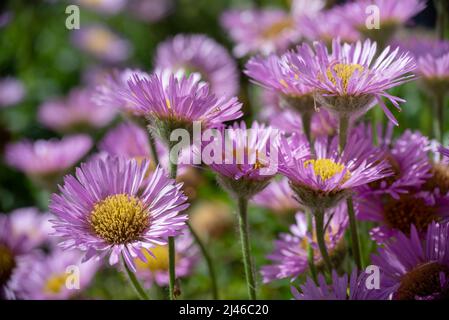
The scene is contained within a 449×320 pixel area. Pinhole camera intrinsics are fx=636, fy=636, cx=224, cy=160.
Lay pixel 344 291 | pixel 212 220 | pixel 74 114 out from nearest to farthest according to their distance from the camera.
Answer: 1. pixel 344 291
2. pixel 212 220
3. pixel 74 114

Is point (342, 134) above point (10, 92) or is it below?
below

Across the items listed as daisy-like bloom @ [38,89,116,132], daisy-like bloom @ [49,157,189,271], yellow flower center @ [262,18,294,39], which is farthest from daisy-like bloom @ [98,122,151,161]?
daisy-like bloom @ [38,89,116,132]

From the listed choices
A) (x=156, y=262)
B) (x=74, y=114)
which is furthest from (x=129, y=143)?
(x=74, y=114)

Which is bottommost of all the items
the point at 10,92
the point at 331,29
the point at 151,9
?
the point at 331,29

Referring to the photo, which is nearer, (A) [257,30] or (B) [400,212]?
(B) [400,212]

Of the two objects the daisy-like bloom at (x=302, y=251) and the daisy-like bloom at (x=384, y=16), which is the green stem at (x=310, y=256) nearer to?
the daisy-like bloom at (x=302, y=251)

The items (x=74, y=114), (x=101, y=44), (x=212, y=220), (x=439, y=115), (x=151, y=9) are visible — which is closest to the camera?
(x=439, y=115)

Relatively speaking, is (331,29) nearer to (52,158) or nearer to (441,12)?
(441,12)
